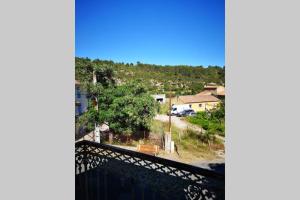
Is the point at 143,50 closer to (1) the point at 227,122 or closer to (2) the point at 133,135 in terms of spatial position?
(2) the point at 133,135

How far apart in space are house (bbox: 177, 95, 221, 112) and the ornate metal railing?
1.15 meters

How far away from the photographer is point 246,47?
139 centimetres

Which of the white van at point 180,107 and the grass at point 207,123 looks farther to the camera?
the white van at point 180,107

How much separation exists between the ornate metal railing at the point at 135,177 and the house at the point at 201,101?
1.15m

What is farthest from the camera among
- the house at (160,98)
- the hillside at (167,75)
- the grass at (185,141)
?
the grass at (185,141)

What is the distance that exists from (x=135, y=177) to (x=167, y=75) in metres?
2.20

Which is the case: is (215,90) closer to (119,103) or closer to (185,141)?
(185,141)

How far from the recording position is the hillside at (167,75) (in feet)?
7.88

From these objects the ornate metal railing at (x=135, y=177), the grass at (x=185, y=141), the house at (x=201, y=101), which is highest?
the house at (x=201, y=101)

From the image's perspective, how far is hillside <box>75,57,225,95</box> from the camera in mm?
2402

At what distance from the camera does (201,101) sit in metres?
2.84

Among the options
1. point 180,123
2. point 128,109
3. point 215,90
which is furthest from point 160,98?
point 215,90

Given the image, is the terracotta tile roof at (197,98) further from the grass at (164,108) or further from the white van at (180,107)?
the grass at (164,108)

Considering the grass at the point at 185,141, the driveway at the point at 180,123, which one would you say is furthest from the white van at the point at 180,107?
the grass at the point at 185,141
